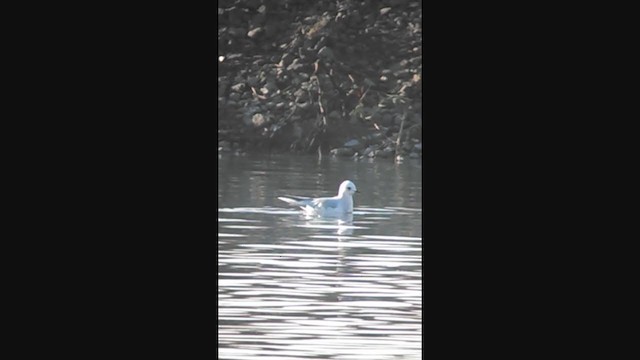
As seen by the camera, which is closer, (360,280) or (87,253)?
(87,253)

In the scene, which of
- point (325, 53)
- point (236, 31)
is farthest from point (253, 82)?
point (325, 53)

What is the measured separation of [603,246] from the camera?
247 inches

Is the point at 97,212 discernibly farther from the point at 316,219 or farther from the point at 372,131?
the point at 372,131

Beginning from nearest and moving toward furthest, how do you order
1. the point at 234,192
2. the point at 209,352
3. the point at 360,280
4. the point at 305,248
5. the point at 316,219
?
the point at 209,352 → the point at 360,280 → the point at 305,248 → the point at 316,219 → the point at 234,192

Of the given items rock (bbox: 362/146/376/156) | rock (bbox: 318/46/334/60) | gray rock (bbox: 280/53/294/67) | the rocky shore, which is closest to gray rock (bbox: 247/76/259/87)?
the rocky shore

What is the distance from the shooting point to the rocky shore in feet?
73.8

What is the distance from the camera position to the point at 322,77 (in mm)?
23219

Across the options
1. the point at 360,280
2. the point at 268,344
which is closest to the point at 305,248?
the point at 360,280

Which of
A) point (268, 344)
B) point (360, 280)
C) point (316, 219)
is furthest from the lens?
point (316, 219)

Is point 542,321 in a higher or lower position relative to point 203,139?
lower

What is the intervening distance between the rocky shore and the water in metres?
4.90

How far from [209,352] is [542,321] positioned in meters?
1.13

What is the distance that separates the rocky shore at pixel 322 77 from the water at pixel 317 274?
4.90m

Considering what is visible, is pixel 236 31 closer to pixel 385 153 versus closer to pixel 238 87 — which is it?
pixel 238 87
